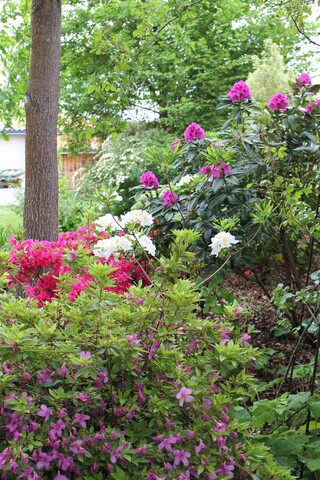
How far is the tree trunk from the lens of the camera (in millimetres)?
4066

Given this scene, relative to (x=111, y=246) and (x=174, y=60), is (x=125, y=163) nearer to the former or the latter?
(x=174, y=60)

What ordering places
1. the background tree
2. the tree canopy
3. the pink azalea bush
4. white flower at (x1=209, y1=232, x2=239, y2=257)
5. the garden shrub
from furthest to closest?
the tree canopy < the garden shrub < the background tree < white flower at (x1=209, y1=232, x2=239, y2=257) < the pink azalea bush

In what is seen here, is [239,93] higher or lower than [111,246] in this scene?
higher

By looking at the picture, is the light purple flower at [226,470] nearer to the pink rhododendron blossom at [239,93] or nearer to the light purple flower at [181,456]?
the light purple flower at [181,456]

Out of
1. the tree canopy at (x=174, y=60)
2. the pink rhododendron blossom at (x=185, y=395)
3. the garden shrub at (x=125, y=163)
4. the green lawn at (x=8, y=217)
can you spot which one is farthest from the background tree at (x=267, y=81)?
the pink rhododendron blossom at (x=185, y=395)

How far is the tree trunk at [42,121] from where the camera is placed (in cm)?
Result: 407

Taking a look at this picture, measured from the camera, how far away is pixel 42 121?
4121mm

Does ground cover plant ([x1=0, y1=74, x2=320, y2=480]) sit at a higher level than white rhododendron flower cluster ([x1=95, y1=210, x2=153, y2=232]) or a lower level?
lower

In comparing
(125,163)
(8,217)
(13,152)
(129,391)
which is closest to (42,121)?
(129,391)

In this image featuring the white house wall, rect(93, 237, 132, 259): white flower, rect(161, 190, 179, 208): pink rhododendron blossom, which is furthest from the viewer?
the white house wall

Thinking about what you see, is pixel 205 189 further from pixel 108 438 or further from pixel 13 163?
pixel 13 163

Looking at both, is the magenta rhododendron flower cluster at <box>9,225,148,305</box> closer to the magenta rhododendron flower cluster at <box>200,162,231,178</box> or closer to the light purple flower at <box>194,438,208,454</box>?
the magenta rhododendron flower cluster at <box>200,162,231,178</box>

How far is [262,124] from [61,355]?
1.85 meters

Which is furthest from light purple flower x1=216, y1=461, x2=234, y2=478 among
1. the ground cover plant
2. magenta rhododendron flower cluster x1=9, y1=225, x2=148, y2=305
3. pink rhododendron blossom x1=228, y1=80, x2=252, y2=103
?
pink rhododendron blossom x1=228, y1=80, x2=252, y2=103
